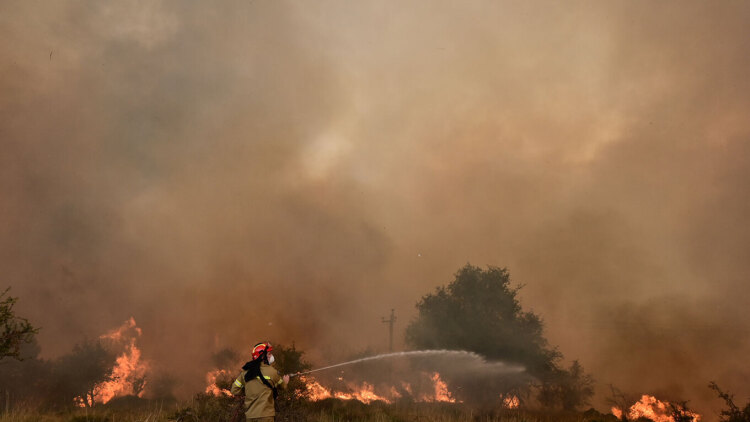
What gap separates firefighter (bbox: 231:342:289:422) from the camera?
10.1 m

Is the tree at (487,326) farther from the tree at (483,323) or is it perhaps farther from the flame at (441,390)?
the flame at (441,390)

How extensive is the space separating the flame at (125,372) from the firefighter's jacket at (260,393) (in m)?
47.3

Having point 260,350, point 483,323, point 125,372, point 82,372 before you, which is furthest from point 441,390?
point 125,372

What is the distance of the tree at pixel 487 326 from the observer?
104ft

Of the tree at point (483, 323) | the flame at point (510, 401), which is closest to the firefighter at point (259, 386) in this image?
the tree at point (483, 323)

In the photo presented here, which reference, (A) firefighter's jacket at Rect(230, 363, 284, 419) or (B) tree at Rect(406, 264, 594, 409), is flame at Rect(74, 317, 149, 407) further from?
(A) firefighter's jacket at Rect(230, 363, 284, 419)

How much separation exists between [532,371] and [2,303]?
3473cm

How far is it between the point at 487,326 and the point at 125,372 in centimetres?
6127

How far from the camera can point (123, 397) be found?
176ft

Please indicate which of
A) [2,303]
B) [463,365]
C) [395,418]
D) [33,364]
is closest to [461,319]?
[463,365]

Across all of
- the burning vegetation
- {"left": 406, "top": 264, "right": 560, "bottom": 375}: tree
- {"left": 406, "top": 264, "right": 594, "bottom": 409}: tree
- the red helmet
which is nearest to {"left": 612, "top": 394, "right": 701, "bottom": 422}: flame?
the burning vegetation

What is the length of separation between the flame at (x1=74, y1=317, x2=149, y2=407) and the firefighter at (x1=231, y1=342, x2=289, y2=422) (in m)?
47.3

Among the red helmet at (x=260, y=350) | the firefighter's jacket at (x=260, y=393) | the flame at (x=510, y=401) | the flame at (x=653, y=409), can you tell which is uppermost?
the red helmet at (x=260, y=350)

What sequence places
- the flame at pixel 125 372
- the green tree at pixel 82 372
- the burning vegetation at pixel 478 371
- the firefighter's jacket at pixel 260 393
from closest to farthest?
the firefighter's jacket at pixel 260 393, the burning vegetation at pixel 478 371, the green tree at pixel 82 372, the flame at pixel 125 372
